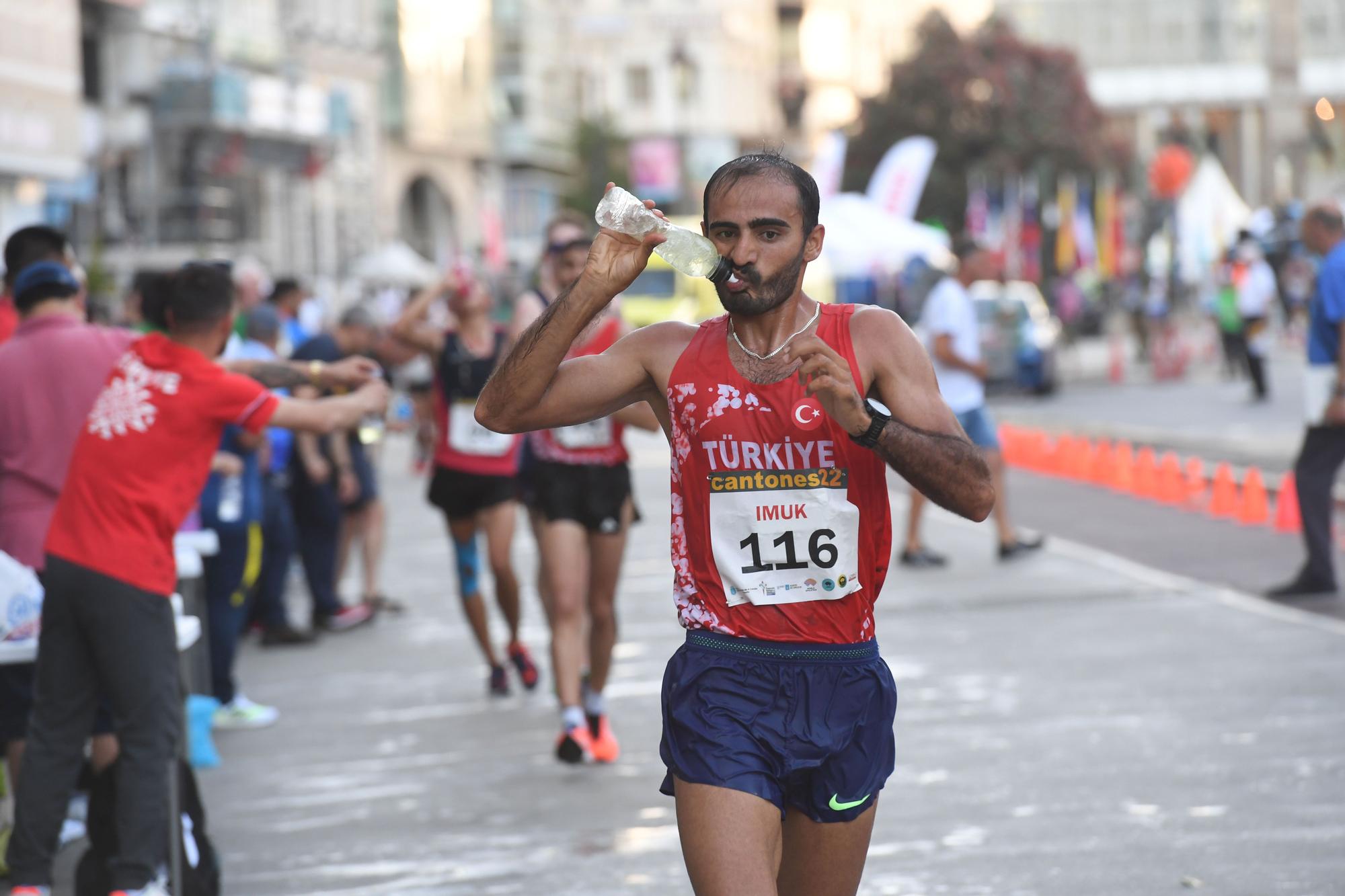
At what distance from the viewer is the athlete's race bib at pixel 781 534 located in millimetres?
3945

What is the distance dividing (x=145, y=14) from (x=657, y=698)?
30874 mm

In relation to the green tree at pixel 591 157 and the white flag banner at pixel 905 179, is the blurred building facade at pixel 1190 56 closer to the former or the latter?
the green tree at pixel 591 157

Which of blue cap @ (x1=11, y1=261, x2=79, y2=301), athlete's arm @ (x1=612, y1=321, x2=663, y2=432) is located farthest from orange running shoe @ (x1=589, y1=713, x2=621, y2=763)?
blue cap @ (x1=11, y1=261, x2=79, y2=301)

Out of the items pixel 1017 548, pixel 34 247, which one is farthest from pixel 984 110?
pixel 34 247

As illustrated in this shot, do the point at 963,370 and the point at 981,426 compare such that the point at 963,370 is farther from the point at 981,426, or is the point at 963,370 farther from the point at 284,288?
the point at 284,288

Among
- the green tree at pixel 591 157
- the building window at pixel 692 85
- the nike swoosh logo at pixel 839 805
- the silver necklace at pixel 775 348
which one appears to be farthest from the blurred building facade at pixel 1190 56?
the nike swoosh logo at pixel 839 805

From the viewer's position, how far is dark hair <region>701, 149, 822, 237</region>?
392cm

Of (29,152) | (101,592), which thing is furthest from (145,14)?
(101,592)

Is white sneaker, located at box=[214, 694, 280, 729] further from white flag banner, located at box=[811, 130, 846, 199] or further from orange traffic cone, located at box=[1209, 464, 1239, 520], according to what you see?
white flag banner, located at box=[811, 130, 846, 199]

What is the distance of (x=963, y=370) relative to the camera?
491 inches

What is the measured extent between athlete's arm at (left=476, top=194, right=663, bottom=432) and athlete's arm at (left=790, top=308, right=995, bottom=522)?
1.19 ft

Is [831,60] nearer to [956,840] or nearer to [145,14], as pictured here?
[145,14]

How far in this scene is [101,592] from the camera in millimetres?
5375

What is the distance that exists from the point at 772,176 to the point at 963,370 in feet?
28.6
